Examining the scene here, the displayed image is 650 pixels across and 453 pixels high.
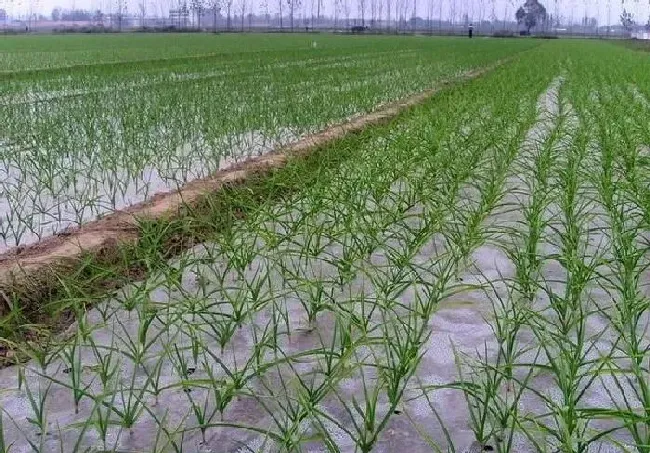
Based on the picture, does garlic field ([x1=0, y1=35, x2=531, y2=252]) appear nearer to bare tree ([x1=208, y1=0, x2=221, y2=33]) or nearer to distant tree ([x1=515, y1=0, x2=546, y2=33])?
bare tree ([x1=208, y1=0, x2=221, y2=33])

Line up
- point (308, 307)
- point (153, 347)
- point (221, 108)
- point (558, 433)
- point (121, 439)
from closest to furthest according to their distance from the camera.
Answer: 1. point (558, 433)
2. point (121, 439)
3. point (153, 347)
4. point (308, 307)
5. point (221, 108)

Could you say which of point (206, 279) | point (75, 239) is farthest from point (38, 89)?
point (206, 279)

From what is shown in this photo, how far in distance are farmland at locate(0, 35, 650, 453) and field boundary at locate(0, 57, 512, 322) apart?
9 centimetres

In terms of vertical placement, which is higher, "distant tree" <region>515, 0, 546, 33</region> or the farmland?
"distant tree" <region>515, 0, 546, 33</region>

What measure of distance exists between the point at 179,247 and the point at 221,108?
4265 millimetres

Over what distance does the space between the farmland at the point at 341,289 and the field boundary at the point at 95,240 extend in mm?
90

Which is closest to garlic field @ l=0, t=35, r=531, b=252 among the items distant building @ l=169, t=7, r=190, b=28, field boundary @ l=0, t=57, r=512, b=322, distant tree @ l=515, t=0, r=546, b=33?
field boundary @ l=0, t=57, r=512, b=322

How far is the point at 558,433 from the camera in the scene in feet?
5.35

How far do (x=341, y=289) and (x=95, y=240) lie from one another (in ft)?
4.05

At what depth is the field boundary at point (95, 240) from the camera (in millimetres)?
2730

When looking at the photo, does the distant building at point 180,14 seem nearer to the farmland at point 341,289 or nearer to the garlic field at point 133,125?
the garlic field at point 133,125

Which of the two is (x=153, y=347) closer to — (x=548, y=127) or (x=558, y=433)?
(x=558, y=433)

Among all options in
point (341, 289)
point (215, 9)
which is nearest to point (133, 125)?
point (341, 289)

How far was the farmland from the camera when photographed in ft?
5.88
